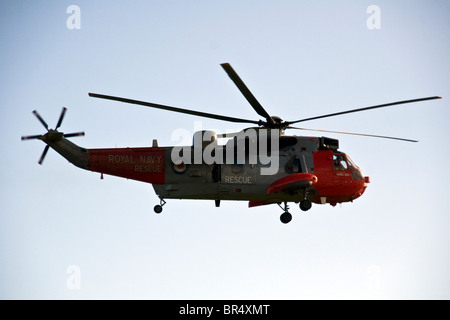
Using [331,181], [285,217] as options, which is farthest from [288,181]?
[331,181]

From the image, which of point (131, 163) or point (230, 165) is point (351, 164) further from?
point (131, 163)

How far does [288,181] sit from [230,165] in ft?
8.81

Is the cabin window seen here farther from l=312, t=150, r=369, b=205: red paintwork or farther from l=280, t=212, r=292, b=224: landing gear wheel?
l=280, t=212, r=292, b=224: landing gear wheel

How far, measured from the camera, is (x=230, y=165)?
99.8 feet

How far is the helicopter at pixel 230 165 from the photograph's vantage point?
29750 millimetres

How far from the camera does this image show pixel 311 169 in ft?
102

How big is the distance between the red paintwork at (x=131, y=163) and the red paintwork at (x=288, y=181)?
4.88m

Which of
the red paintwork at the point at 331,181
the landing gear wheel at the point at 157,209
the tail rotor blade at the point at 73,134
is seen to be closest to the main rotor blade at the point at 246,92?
the red paintwork at the point at 331,181

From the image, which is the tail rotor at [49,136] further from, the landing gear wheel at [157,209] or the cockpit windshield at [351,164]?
the cockpit windshield at [351,164]

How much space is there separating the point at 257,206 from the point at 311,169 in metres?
3.09
